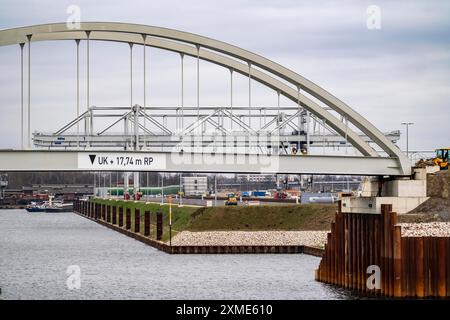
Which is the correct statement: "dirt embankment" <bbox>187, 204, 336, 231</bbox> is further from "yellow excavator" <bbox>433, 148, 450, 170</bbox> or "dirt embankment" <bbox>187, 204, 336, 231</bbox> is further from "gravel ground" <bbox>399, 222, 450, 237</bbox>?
"gravel ground" <bbox>399, 222, 450, 237</bbox>

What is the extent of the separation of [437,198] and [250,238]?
23.3 metres

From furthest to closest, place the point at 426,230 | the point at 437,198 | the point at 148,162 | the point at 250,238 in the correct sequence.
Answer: the point at 250,238 → the point at 437,198 → the point at 148,162 → the point at 426,230

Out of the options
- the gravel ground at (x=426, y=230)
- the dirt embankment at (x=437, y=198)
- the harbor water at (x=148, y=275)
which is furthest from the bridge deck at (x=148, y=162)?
the dirt embankment at (x=437, y=198)

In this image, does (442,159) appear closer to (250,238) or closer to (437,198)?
(437,198)

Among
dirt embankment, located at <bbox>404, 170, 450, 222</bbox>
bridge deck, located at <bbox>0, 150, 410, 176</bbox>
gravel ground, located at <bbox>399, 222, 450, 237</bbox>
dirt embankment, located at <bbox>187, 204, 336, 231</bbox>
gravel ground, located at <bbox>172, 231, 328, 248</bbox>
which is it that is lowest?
gravel ground, located at <bbox>172, 231, 328, 248</bbox>

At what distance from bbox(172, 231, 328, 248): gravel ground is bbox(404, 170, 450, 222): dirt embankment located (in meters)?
14.8

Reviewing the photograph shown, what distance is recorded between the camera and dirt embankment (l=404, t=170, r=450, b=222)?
242ft

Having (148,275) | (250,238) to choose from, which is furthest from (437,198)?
(250,238)

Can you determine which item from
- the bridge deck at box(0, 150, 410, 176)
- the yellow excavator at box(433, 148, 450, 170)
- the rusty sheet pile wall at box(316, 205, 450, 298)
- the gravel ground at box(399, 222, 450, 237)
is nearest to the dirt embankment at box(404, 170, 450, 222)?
the yellow excavator at box(433, 148, 450, 170)

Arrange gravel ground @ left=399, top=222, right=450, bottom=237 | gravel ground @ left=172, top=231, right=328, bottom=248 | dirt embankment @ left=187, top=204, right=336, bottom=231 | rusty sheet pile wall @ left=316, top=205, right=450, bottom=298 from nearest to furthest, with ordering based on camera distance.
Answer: rusty sheet pile wall @ left=316, top=205, right=450, bottom=298 → gravel ground @ left=399, top=222, right=450, bottom=237 → gravel ground @ left=172, top=231, right=328, bottom=248 → dirt embankment @ left=187, top=204, right=336, bottom=231

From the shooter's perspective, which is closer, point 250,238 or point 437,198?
point 437,198

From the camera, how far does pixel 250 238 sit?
95.0 metres

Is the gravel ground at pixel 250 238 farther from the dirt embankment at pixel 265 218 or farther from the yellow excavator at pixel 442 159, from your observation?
the yellow excavator at pixel 442 159
